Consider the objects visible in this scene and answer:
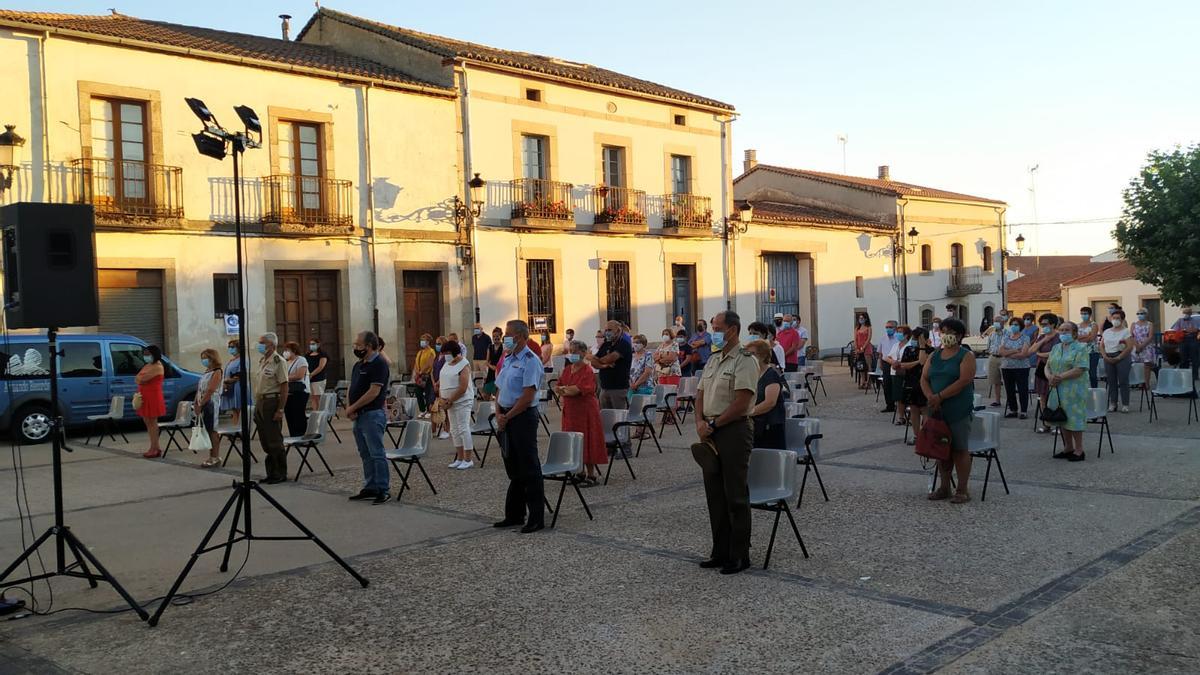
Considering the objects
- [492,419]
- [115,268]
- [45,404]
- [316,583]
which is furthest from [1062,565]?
[115,268]

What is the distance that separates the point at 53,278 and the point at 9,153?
11.2m

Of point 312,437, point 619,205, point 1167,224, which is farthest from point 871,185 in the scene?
point 312,437

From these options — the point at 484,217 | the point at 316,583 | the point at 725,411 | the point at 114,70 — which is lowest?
the point at 316,583

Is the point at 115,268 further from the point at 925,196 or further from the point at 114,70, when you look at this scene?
the point at 925,196

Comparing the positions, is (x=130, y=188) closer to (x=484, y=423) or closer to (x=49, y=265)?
(x=484, y=423)

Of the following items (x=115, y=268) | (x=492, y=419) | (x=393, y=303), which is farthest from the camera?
(x=393, y=303)

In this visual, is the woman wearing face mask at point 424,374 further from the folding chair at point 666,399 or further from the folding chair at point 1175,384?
the folding chair at point 1175,384

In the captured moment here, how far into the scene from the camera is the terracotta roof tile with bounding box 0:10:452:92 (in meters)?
16.6

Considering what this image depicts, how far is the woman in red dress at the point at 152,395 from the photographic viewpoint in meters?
12.0

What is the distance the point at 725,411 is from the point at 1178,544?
10.4 ft

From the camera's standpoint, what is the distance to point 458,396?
33.1 feet

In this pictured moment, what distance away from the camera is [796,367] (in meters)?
16.5

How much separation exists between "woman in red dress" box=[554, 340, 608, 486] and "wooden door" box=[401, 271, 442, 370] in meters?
11.5

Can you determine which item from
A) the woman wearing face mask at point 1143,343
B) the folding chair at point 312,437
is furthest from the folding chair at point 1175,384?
the folding chair at point 312,437
